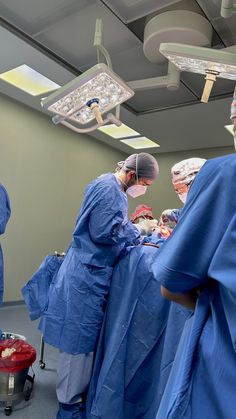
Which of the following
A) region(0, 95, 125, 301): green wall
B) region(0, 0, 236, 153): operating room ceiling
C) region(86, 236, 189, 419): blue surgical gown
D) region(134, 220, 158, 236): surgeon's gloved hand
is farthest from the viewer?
region(0, 95, 125, 301): green wall

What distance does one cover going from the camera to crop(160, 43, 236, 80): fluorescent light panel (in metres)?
1.31

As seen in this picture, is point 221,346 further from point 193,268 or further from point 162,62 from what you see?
point 162,62

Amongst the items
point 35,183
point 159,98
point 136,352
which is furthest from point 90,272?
point 35,183

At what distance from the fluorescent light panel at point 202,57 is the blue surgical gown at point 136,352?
89 centimetres

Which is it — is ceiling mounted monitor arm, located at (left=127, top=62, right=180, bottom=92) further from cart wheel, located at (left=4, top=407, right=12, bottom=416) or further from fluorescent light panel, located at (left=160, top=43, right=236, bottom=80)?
cart wheel, located at (left=4, top=407, right=12, bottom=416)

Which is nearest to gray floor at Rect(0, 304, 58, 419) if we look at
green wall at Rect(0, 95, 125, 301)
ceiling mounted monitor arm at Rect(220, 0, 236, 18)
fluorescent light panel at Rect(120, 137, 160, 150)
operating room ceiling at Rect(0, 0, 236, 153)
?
green wall at Rect(0, 95, 125, 301)

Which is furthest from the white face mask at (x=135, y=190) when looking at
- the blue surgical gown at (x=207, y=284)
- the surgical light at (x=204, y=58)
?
the blue surgical gown at (x=207, y=284)

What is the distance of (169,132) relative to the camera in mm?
4348

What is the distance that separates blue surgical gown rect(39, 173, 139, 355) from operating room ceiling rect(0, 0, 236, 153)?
4.15 ft

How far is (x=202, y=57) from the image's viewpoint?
1.33m

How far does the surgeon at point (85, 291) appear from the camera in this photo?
168 centimetres

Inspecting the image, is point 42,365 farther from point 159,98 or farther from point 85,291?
point 159,98

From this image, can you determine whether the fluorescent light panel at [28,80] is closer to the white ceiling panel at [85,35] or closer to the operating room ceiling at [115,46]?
the operating room ceiling at [115,46]

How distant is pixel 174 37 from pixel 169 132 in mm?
2254
